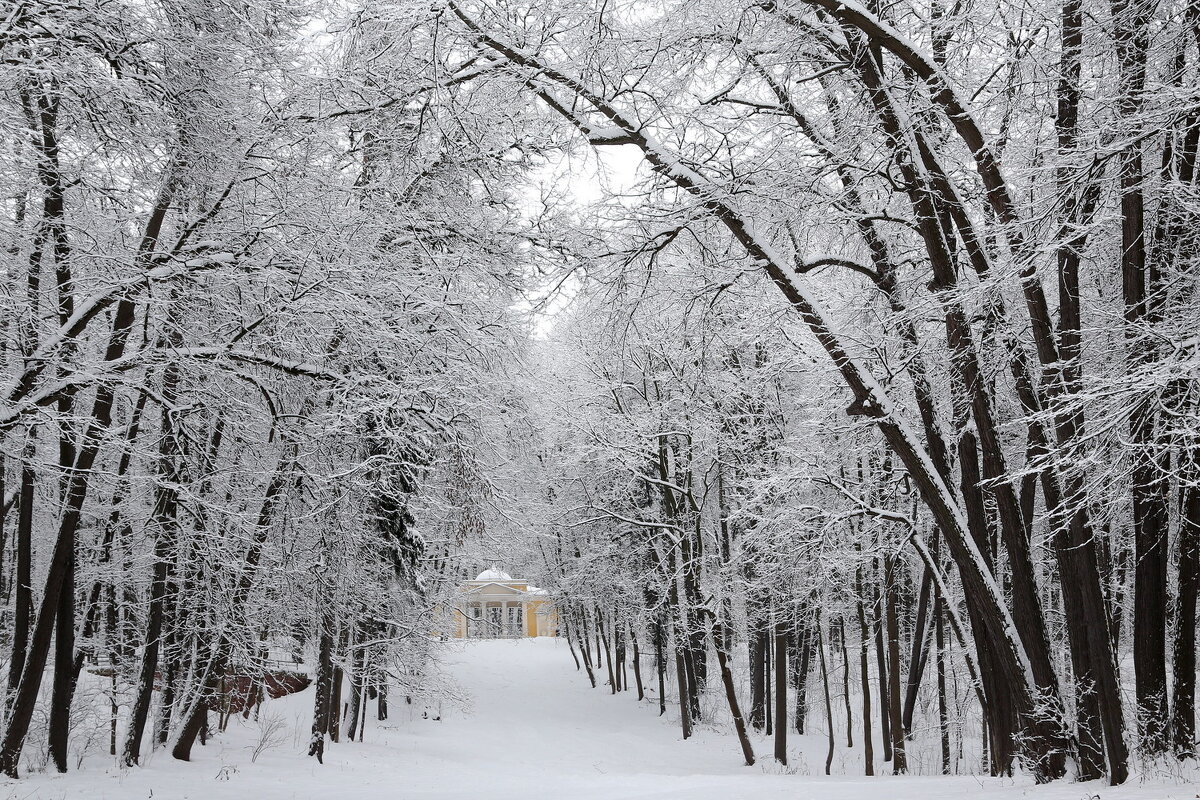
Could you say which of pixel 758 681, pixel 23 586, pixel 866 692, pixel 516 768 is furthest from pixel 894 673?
pixel 23 586

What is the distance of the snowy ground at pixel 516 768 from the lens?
7.71 meters

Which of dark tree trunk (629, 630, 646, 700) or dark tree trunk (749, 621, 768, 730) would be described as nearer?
dark tree trunk (749, 621, 768, 730)

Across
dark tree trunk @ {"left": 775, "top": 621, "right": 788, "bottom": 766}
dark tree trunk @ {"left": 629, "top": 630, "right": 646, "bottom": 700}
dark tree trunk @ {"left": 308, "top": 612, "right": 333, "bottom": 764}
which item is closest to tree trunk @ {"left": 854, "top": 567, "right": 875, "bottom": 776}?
dark tree trunk @ {"left": 775, "top": 621, "right": 788, "bottom": 766}

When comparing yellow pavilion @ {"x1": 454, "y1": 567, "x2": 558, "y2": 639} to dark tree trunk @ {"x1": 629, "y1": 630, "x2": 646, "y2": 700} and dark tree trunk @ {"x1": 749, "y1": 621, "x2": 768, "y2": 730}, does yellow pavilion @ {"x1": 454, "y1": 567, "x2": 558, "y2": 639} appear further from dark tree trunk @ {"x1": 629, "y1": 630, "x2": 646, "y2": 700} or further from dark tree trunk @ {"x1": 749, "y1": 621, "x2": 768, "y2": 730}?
dark tree trunk @ {"x1": 749, "y1": 621, "x2": 768, "y2": 730}

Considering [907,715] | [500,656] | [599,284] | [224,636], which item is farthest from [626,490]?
[500,656]

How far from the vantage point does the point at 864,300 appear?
941 centimetres

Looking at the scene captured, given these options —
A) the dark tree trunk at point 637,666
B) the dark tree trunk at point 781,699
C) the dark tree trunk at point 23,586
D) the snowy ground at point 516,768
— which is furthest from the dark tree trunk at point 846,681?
the dark tree trunk at point 23,586

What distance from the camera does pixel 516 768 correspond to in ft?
52.5

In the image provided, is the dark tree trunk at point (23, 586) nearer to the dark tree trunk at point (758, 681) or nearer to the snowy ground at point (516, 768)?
the snowy ground at point (516, 768)

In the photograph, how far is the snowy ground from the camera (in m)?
7.71

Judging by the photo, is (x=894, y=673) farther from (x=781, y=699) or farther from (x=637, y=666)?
(x=637, y=666)

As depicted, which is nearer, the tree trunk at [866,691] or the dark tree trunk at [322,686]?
the dark tree trunk at [322,686]

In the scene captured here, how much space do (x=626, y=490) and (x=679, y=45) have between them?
53.9ft

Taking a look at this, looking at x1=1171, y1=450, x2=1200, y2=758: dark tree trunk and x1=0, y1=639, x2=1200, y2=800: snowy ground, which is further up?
x1=1171, y1=450, x2=1200, y2=758: dark tree trunk
